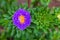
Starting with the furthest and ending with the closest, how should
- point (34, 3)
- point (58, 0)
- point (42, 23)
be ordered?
point (58, 0)
point (34, 3)
point (42, 23)

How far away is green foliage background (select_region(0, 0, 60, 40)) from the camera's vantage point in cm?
145

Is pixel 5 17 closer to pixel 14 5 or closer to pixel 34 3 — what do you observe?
pixel 14 5

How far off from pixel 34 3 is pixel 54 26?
19 cm

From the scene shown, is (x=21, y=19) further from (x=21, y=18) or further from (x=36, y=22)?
(x=36, y=22)

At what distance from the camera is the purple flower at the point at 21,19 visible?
1.47m

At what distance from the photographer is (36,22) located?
1433mm

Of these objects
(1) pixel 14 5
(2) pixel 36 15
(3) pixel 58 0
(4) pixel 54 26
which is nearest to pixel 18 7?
(1) pixel 14 5

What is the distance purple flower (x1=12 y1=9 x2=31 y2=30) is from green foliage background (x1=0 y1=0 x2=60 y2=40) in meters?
0.02

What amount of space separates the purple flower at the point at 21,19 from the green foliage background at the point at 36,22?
2 centimetres

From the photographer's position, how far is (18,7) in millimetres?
1509

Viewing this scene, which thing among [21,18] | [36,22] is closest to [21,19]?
[21,18]

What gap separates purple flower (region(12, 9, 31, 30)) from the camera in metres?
1.47

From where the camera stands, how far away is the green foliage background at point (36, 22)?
1451 millimetres

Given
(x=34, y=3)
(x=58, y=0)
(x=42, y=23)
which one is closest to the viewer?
(x=42, y=23)
